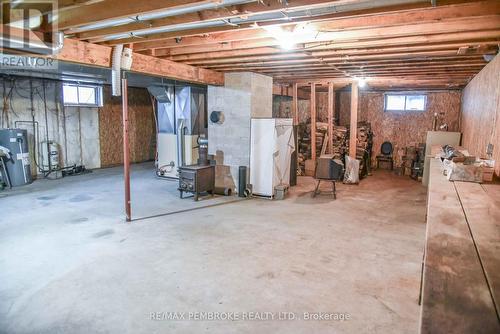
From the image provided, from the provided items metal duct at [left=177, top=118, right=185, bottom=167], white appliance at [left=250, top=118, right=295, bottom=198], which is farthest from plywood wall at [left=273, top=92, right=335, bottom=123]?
white appliance at [left=250, top=118, right=295, bottom=198]

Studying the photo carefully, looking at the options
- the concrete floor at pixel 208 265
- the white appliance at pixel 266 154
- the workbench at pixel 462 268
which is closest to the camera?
the workbench at pixel 462 268

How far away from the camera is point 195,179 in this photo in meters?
6.02

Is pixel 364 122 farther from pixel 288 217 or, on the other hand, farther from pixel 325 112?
pixel 288 217

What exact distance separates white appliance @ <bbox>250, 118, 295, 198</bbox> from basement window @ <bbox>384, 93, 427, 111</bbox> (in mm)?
5160

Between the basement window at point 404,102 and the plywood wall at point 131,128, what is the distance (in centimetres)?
771

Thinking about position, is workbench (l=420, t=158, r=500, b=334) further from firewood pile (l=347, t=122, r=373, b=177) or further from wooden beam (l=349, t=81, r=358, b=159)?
firewood pile (l=347, t=122, r=373, b=177)

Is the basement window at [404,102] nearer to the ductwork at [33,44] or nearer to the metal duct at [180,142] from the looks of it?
the metal duct at [180,142]

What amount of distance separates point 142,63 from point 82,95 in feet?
17.5

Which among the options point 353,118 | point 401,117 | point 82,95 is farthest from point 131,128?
point 401,117

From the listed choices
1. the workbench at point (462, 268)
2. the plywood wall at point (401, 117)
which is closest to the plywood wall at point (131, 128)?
the plywood wall at point (401, 117)

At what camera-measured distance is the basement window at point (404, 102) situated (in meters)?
9.95

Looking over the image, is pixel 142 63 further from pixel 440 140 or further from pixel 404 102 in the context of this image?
pixel 404 102

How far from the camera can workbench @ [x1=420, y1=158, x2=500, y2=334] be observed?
1011 mm

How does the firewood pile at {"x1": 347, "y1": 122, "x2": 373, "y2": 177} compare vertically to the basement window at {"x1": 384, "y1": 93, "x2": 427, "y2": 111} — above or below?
below
